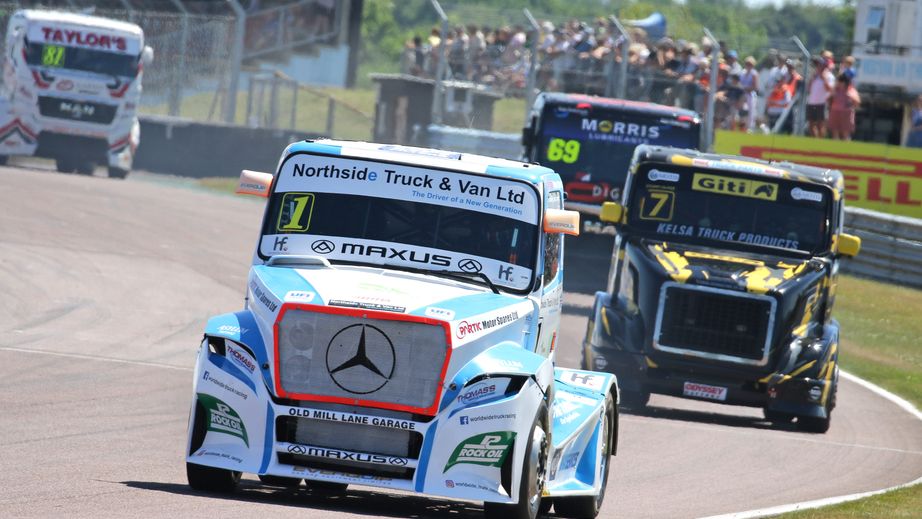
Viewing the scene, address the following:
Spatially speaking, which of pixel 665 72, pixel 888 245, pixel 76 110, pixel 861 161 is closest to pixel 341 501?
pixel 888 245

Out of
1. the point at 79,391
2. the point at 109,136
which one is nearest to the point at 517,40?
the point at 109,136

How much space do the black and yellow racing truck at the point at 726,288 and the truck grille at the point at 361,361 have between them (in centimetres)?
765

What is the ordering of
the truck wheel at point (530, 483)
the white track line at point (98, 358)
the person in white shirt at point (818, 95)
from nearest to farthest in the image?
the truck wheel at point (530, 483) < the white track line at point (98, 358) < the person in white shirt at point (818, 95)

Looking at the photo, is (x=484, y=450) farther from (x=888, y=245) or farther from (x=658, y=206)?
(x=888, y=245)

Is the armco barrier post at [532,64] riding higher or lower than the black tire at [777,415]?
higher

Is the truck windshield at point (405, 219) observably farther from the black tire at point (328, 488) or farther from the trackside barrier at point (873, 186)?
the trackside barrier at point (873, 186)

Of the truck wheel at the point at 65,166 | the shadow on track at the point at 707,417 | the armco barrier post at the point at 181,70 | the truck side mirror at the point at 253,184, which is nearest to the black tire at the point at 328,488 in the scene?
the truck side mirror at the point at 253,184

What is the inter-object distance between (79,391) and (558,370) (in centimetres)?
470

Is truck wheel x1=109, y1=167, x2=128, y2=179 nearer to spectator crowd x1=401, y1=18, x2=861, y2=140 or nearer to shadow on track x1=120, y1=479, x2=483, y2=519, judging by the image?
spectator crowd x1=401, y1=18, x2=861, y2=140

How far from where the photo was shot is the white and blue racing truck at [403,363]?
8203mm

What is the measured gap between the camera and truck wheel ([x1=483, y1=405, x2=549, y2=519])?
325 inches

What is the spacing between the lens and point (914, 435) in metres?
15.6

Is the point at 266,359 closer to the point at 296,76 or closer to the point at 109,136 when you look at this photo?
the point at 109,136

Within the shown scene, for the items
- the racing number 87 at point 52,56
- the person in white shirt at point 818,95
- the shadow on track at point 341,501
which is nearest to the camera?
the shadow on track at point 341,501
